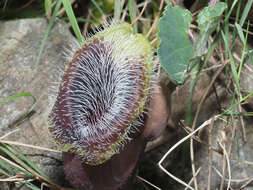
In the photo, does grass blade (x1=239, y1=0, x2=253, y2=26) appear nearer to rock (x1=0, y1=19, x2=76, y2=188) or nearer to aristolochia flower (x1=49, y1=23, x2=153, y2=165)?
aristolochia flower (x1=49, y1=23, x2=153, y2=165)

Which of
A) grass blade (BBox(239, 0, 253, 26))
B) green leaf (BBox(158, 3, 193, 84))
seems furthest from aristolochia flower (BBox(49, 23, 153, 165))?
grass blade (BBox(239, 0, 253, 26))

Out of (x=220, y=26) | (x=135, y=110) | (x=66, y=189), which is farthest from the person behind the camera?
(x=220, y=26)

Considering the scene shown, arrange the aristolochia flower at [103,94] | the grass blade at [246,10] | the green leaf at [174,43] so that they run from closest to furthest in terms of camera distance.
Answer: the aristolochia flower at [103,94], the green leaf at [174,43], the grass blade at [246,10]

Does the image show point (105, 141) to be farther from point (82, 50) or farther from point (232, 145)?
point (232, 145)

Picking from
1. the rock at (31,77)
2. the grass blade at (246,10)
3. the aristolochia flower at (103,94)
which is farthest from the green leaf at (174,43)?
the rock at (31,77)

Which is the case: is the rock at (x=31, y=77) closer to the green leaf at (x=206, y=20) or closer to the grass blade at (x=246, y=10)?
the green leaf at (x=206, y=20)

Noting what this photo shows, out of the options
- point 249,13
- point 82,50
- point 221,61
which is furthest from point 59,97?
point 249,13

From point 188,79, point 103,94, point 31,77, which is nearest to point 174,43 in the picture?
point 103,94
